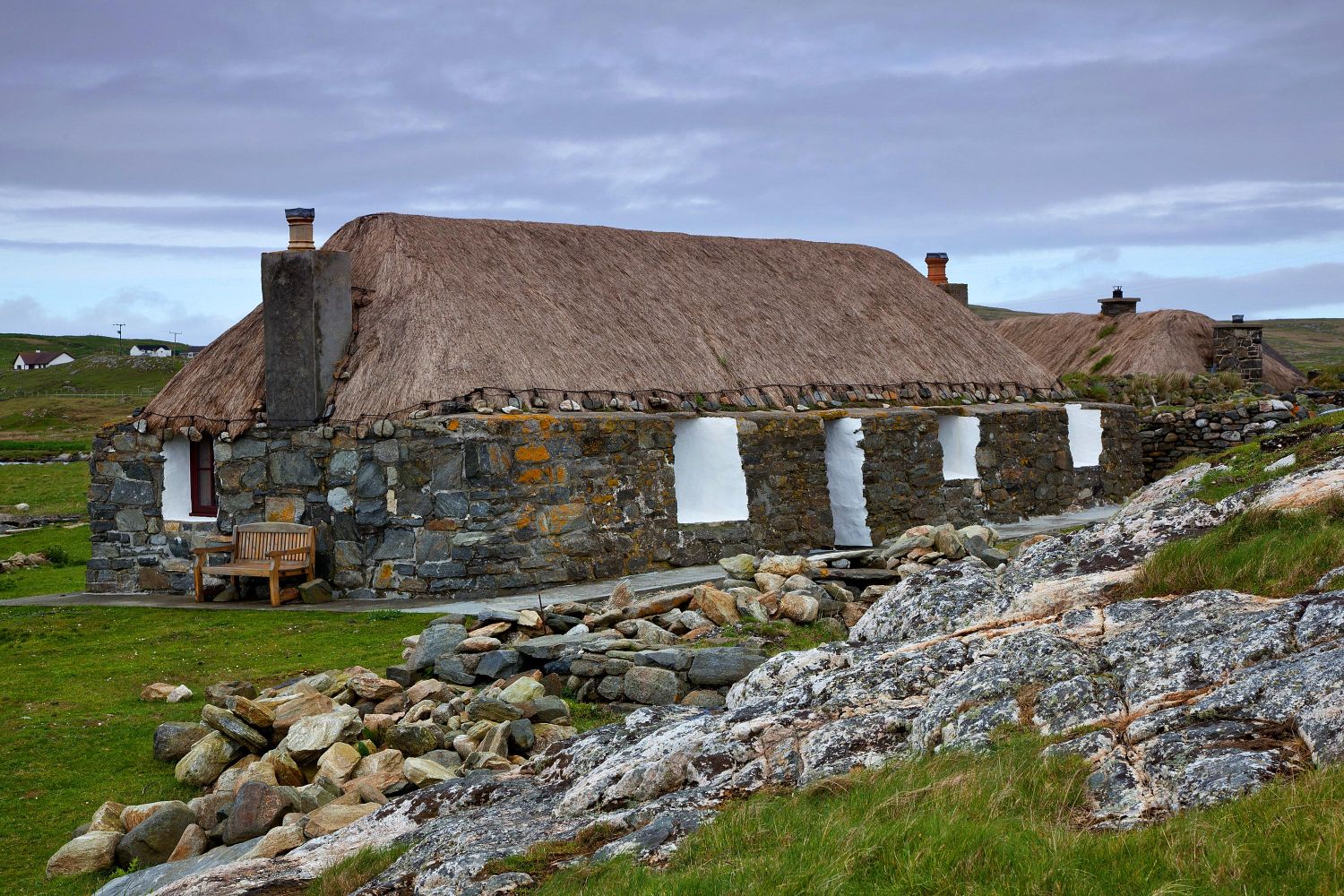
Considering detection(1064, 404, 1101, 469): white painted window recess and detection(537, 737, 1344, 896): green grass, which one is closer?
detection(537, 737, 1344, 896): green grass

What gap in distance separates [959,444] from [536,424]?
793cm

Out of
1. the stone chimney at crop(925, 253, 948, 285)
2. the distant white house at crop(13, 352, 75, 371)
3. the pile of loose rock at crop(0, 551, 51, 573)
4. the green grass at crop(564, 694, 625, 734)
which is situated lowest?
the green grass at crop(564, 694, 625, 734)

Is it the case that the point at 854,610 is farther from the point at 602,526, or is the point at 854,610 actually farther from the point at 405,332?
the point at 405,332

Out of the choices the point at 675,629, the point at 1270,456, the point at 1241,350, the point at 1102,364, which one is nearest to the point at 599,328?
the point at 675,629

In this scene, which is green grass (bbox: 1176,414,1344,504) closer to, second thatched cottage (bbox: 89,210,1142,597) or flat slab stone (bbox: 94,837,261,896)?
flat slab stone (bbox: 94,837,261,896)

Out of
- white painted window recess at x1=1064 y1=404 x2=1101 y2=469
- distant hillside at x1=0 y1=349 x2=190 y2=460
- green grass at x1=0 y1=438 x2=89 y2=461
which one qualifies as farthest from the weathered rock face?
green grass at x1=0 y1=438 x2=89 y2=461

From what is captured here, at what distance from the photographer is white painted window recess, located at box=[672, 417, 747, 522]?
16281 mm

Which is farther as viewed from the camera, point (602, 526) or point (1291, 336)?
point (1291, 336)

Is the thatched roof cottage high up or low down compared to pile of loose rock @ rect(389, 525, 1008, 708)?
up

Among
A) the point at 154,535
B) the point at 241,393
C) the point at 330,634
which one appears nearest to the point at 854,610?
the point at 330,634

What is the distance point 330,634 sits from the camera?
12.7 m

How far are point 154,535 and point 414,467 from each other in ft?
14.9

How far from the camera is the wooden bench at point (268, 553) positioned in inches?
575

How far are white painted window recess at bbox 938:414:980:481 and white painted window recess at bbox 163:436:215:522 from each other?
436 inches
